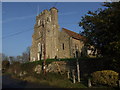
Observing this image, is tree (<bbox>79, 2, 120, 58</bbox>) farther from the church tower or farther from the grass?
the church tower

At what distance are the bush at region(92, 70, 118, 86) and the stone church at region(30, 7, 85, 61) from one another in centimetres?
2041

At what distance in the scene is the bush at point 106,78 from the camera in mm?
12430

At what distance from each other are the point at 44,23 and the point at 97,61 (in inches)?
892

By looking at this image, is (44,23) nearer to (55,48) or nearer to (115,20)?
(55,48)

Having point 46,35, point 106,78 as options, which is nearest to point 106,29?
point 106,78

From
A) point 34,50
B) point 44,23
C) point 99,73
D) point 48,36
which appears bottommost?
point 99,73

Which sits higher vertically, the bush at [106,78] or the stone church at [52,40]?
the stone church at [52,40]

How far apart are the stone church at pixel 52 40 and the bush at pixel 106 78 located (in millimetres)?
20412

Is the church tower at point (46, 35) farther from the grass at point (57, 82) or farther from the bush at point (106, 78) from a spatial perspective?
the bush at point (106, 78)

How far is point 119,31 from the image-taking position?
1227cm

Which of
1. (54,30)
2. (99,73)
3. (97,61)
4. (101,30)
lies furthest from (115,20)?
(54,30)

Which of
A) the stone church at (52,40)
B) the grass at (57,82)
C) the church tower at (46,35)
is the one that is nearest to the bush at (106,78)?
the grass at (57,82)

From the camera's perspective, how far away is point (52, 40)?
37156mm

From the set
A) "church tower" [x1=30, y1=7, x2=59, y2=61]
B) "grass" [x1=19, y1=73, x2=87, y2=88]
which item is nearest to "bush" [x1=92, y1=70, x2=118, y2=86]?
"grass" [x1=19, y1=73, x2=87, y2=88]
